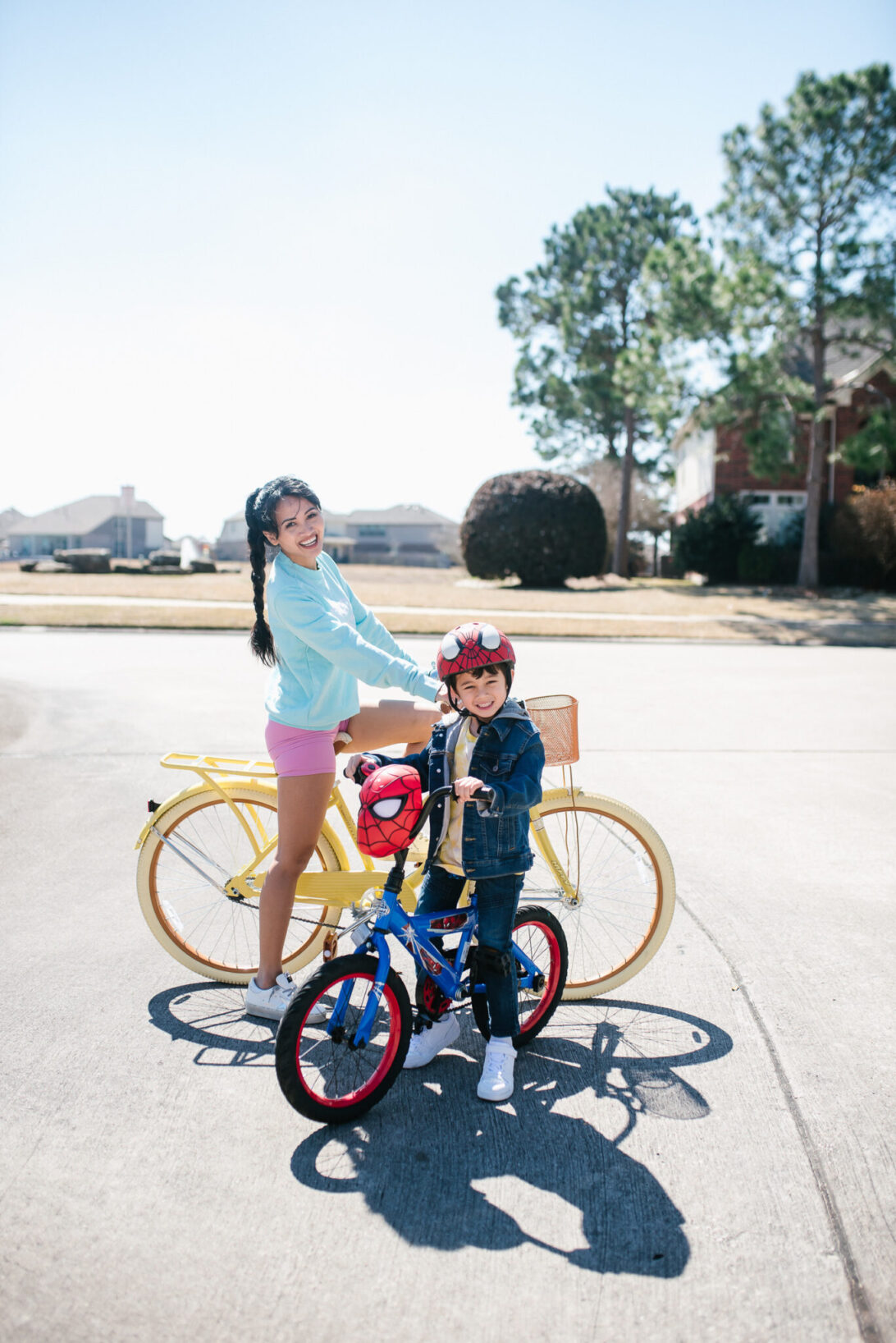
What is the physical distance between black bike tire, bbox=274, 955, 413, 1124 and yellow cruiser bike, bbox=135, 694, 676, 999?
1.80 feet

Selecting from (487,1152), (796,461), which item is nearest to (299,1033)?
(487,1152)

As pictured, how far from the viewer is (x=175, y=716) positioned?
855 cm

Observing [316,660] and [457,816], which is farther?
[316,660]

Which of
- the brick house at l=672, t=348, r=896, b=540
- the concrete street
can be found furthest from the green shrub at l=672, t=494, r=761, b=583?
the concrete street

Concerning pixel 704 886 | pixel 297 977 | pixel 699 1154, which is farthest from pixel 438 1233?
pixel 704 886

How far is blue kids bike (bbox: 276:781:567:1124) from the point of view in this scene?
270 cm

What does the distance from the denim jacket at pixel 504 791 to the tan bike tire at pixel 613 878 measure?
597 mm

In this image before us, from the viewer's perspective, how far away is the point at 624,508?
37719 mm

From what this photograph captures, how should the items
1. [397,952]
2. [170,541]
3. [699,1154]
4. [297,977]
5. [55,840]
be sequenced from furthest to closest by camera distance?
[170,541] → [55,840] → [397,952] → [297,977] → [699,1154]

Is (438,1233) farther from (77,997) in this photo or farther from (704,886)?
(704,886)

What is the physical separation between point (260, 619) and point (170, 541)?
89.6m

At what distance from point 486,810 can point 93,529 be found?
84.1 metres

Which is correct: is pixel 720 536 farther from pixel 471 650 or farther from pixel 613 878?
pixel 471 650

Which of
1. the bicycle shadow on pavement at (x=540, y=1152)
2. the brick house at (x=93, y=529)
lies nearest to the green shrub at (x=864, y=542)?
the bicycle shadow on pavement at (x=540, y=1152)
